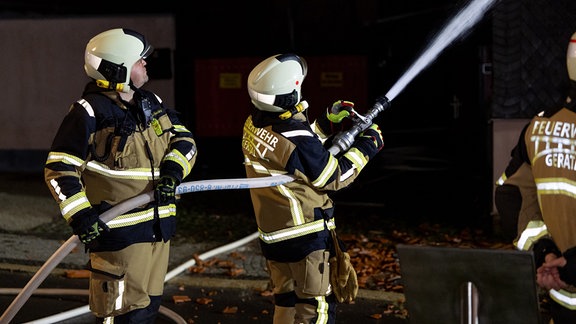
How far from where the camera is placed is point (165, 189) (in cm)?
491

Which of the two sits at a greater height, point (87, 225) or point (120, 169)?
point (120, 169)

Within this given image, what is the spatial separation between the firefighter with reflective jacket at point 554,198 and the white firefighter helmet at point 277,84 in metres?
1.57

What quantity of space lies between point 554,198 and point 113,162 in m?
2.49

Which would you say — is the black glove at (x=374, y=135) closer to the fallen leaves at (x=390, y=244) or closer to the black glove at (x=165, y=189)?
the black glove at (x=165, y=189)

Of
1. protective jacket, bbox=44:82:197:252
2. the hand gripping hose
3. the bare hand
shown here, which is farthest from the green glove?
the bare hand

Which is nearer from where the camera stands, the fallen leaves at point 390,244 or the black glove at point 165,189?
the black glove at point 165,189

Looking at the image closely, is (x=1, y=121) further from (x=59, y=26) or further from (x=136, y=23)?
(x=136, y=23)

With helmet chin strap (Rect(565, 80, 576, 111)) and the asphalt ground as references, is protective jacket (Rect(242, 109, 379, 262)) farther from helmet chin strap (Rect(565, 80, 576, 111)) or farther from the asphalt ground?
the asphalt ground

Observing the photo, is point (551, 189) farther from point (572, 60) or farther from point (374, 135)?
point (374, 135)

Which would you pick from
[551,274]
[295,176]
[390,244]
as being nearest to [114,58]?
[295,176]

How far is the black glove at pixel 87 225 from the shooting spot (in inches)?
185

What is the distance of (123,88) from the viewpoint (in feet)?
16.4

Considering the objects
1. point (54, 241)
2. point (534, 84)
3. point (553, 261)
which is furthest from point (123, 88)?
point (534, 84)

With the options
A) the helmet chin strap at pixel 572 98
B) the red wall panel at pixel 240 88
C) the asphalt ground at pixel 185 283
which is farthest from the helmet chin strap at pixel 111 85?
the red wall panel at pixel 240 88
